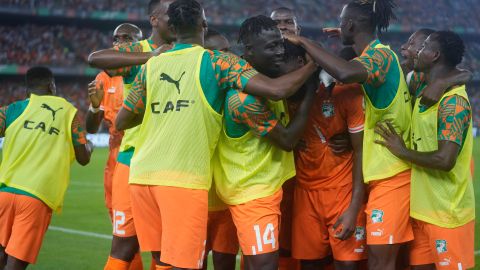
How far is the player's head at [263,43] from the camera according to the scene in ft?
15.8

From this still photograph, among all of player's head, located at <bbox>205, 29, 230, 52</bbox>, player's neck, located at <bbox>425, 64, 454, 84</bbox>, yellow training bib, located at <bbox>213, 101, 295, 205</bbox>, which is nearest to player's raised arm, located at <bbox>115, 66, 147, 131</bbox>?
yellow training bib, located at <bbox>213, 101, 295, 205</bbox>

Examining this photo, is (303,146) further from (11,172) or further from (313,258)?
(11,172)

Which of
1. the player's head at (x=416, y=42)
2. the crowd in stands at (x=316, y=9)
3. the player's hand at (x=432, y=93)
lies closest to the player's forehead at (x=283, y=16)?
the player's head at (x=416, y=42)

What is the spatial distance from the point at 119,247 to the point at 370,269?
2.20 metres

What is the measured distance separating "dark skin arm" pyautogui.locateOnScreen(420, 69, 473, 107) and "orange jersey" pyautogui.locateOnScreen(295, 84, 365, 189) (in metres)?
0.46

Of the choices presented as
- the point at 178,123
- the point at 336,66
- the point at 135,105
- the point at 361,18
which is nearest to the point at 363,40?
the point at 361,18

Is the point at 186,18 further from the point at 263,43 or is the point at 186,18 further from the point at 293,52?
the point at 293,52

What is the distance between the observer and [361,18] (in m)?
5.22

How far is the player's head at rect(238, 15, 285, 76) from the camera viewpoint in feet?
15.8

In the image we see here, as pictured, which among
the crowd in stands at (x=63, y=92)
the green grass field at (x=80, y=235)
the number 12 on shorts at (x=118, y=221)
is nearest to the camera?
the number 12 on shorts at (x=118, y=221)

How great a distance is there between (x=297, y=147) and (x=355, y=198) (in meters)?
0.62

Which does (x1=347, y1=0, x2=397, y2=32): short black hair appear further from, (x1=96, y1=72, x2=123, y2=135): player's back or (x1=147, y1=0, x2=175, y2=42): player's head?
(x1=96, y1=72, x2=123, y2=135): player's back

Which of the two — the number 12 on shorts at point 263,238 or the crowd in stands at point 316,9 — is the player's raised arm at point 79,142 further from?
the crowd in stands at point 316,9

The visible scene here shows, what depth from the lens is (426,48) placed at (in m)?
5.20
